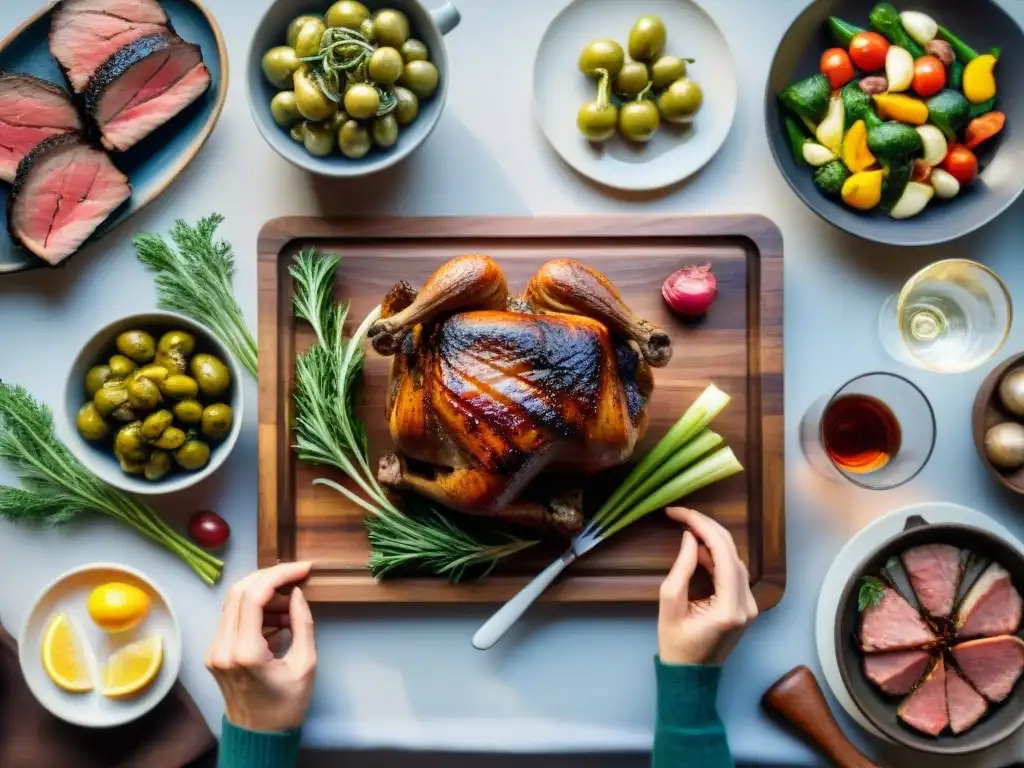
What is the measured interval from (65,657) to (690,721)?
1.36 m

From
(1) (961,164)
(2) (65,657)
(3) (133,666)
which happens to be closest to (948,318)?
(1) (961,164)

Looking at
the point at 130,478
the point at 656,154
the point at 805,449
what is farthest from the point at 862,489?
the point at 130,478

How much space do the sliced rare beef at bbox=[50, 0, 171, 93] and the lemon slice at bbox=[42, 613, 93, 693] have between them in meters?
1.19

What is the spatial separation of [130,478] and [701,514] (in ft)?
4.08

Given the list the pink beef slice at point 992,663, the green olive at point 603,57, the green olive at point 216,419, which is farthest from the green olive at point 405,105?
the pink beef slice at point 992,663

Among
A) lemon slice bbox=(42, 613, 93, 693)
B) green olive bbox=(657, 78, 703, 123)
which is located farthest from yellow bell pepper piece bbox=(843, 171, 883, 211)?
lemon slice bbox=(42, 613, 93, 693)

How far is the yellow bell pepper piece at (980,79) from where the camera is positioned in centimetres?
192

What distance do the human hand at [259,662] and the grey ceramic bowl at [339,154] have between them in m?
0.89

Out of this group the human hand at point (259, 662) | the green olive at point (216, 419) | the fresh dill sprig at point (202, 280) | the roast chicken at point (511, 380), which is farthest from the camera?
the fresh dill sprig at point (202, 280)

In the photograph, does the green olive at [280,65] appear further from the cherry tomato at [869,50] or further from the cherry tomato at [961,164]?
the cherry tomato at [961,164]

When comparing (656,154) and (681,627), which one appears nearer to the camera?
(681,627)

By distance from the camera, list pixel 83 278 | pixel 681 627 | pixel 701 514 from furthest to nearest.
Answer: pixel 83 278
pixel 701 514
pixel 681 627

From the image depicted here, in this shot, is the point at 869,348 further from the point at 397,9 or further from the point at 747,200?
the point at 397,9

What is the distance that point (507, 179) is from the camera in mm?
2018
